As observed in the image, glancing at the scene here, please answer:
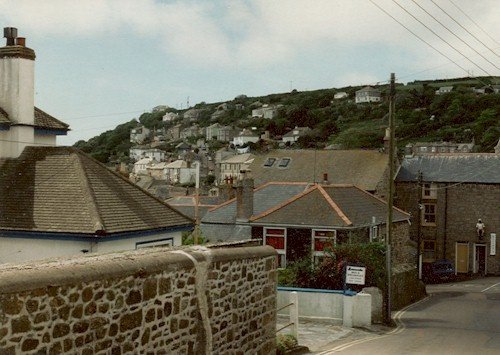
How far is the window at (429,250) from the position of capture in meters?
51.5

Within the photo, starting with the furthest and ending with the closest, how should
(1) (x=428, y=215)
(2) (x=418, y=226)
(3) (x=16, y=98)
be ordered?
(1) (x=428, y=215), (2) (x=418, y=226), (3) (x=16, y=98)

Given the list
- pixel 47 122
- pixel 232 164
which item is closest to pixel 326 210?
pixel 47 122

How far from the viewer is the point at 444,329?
23.2 meters

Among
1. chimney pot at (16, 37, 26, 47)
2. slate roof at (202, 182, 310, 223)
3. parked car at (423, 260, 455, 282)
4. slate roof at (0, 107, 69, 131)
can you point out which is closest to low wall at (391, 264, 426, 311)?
slate roof at (202, 182, 310, 223)

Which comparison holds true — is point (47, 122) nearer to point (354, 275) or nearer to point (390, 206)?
point (354, 275)

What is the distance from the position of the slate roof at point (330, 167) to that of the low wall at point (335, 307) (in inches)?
1128

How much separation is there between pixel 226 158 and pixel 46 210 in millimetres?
127623

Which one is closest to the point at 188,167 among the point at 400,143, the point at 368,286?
the point at 400,143

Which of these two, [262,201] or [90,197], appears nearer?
[90,197]

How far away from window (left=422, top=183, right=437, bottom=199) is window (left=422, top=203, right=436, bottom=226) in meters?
0.64

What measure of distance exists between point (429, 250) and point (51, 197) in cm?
3929

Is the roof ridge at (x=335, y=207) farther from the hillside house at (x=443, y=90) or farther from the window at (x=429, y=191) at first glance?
the hillside house at (x=443, y=90)

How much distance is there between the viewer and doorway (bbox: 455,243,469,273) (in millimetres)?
50312

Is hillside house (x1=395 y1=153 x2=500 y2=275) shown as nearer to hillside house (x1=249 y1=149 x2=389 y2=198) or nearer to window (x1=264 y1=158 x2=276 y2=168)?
hillside house (x1=249 y1=149 x2=389 y2=198)
